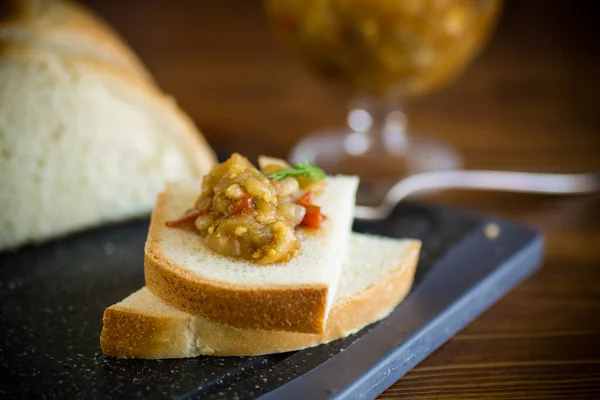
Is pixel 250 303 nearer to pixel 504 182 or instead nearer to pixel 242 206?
pixel 242 206

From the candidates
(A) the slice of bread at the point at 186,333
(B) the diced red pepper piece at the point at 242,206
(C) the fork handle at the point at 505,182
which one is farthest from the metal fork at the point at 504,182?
(B) the diced red pepper piece at the point at 242,206

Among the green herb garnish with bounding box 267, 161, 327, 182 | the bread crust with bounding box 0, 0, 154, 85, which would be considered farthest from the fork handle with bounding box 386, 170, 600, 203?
the bread crust with bounding box 0, 0, 154, 85

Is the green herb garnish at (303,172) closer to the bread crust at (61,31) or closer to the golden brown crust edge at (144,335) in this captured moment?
the golden brown crust edge at (144,335)

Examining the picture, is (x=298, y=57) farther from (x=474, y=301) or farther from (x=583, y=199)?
(x=474, y=301)

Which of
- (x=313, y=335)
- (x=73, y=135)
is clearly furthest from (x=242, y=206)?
(x=73, y=135)

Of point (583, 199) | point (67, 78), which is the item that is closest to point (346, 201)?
point (67, 78)

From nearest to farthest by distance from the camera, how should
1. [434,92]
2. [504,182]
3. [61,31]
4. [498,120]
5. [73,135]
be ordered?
1. [73,135]
2. [61,31]
3. [504,182]
4. [498,120]
5. [434,92]
